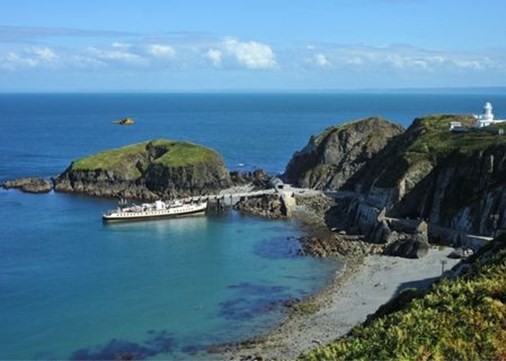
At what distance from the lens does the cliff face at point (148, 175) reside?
4414 inches

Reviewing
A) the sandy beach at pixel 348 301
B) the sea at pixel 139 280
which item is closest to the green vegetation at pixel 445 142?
the sandy beach at pixel 348 301

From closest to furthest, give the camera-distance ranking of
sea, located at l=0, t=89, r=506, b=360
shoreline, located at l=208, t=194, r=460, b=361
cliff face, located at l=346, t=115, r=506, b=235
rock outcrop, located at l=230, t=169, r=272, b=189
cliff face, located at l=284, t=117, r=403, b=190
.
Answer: shoreline, located at l=208, t=194, r=460, b=361 → sea, located at l=0, t=89, r=506, b=360 → cliff face, located at l=346, t=115, r=506, b=235 → cliff face, located at l=284, t=117, r=403, b=190 → rock outcrop, located at l=230, t=169, r=272, b=189

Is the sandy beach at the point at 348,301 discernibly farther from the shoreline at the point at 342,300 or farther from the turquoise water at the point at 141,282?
the turquoise water at the point at 141,282

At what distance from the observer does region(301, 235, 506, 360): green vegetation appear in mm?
19250

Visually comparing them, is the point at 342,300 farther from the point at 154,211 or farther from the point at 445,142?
the point at 154,211

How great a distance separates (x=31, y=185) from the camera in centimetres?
11494

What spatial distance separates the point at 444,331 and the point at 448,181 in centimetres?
6493

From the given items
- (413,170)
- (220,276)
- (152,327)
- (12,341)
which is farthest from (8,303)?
(413,170)

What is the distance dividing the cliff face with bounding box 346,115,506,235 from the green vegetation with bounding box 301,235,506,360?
163ft

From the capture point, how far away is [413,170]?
284 feet

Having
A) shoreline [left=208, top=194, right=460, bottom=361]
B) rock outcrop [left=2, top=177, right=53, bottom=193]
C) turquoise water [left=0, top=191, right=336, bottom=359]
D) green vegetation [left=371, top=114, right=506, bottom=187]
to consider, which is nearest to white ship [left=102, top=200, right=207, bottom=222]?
turquoise water [left=0, top=191, right=336, bottom=359]

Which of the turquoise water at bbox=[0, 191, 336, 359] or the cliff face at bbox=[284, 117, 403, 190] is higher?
the cliff face at bbox=[284, 117, 403, 190]

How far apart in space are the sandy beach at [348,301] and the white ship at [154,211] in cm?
3413

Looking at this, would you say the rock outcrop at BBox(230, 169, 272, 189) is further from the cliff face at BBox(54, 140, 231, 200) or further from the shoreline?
the shoreline
